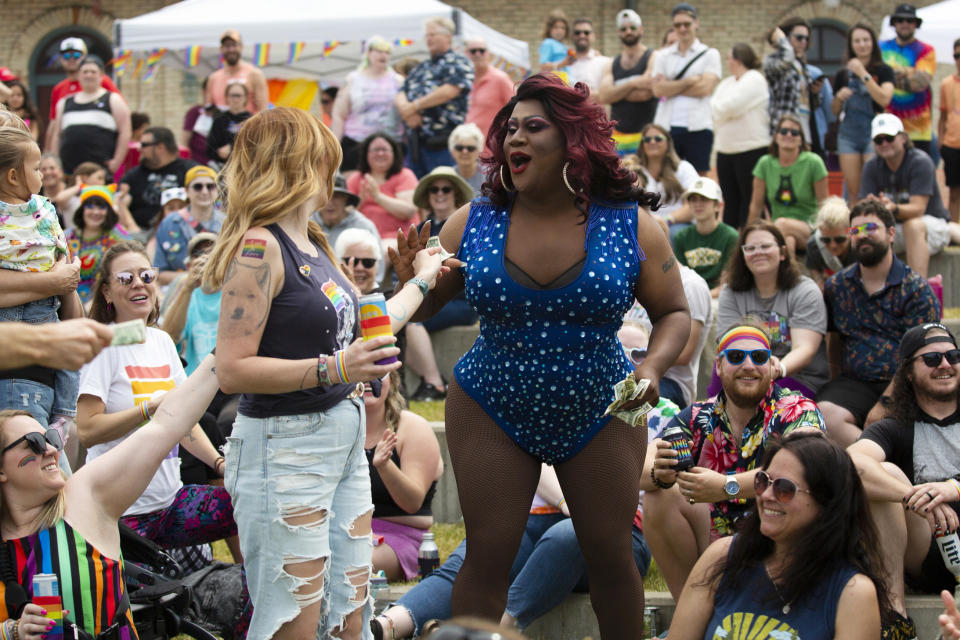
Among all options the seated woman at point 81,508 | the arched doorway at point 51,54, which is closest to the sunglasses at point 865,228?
the seated woman at point 81,508

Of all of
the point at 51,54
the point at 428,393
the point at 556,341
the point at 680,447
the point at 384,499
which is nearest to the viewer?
the point at 556,341

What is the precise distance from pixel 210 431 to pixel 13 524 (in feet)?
6.29

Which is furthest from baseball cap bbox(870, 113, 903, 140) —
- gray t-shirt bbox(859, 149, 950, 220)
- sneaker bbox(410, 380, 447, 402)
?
sneaker bbox(410, 380, 447, 402)

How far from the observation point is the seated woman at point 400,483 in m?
5.00

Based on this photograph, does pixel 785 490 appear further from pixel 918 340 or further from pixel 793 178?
pixel 793 178

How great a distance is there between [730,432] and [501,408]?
1.56 metres

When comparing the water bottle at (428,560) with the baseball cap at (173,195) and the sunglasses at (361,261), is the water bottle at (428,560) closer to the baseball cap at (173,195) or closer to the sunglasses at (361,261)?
the sunglasses at (361,261)

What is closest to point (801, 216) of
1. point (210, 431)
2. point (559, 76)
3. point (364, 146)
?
point (364, 146)

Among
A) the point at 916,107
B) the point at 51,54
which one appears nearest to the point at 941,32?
the point at 916,107

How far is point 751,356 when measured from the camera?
4.50 metres

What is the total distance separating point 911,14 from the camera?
997 cm

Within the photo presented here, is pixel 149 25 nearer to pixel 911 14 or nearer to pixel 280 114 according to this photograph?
pixel 911 14

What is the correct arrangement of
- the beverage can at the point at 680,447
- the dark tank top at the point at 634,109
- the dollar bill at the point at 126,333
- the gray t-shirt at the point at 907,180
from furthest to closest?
the dark tank top at the point at 634,109 → the gray t-shirt at the point at 907,180 → the beverage can at the point at 680,447 → the dollar bill at the point at 126,333

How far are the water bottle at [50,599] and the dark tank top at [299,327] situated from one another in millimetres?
913
